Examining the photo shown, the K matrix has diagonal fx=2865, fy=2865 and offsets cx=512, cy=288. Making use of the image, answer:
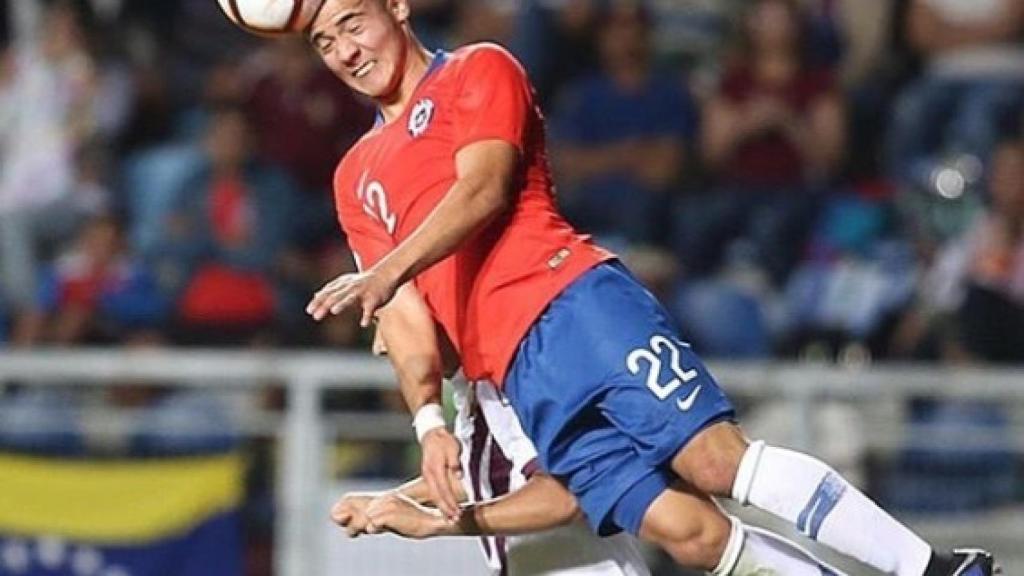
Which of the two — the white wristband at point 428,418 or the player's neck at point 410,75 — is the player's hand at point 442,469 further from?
the player's neck at point 410,75

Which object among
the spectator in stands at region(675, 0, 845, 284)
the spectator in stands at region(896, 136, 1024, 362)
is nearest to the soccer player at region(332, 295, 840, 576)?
the spectator in stands at region(896, 136, 1024, 362)

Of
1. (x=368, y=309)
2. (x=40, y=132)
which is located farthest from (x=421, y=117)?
(x=40, y=132)

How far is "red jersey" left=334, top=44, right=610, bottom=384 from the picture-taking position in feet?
20.8

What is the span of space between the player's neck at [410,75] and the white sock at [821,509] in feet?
3.76

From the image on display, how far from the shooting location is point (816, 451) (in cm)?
955

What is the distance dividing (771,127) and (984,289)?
5.03ft

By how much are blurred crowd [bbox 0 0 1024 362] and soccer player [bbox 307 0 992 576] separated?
4019 mm

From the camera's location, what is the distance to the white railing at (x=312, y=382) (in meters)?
9.51

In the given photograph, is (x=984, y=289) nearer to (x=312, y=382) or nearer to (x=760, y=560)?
(x=312, y=382)

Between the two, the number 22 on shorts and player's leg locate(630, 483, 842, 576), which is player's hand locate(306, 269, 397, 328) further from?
player's leg locate(630, 483, 842, 576)

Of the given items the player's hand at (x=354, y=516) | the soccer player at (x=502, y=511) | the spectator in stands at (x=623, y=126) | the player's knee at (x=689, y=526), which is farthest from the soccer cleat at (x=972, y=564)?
the spectator in stands at (x=623, y=126)

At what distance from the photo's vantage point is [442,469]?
20.1 ft

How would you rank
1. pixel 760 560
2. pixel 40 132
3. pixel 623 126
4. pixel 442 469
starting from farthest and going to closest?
pixel 40 132 < pixel 623 126 < pixel 760 560 < pixel 442 469

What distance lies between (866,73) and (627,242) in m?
1.60
